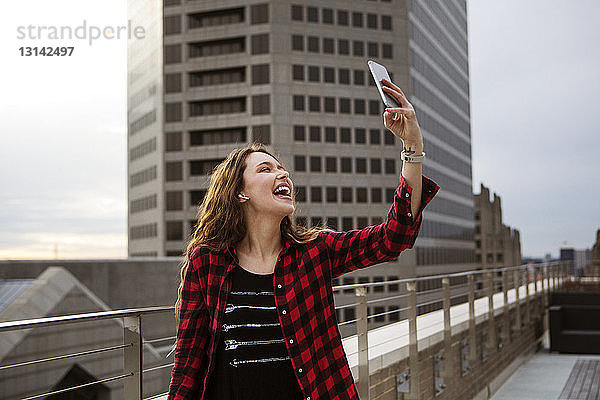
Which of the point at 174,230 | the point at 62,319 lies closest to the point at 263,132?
the point at 174,230

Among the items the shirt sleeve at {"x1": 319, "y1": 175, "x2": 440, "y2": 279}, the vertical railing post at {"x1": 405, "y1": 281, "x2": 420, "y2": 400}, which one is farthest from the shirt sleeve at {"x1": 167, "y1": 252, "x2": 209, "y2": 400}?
the vertical railing post at {"x1": 405, "y1": 281, "x2": 420, "y2": 400}

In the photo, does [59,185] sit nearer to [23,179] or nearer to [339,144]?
[23,179]

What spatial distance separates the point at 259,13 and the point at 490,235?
223ft

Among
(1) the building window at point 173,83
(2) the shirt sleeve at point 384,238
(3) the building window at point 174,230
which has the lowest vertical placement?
(2) the shirt sleeve at point 384,238

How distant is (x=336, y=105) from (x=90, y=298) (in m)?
41.6

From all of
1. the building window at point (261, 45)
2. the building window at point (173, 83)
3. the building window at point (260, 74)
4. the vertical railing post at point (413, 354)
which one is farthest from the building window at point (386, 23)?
the vertical railing post at point (413, 354)

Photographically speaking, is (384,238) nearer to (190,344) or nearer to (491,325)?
(190,344)

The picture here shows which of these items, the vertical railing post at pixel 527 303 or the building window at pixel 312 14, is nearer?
the vertical railing post at pixel 527 303

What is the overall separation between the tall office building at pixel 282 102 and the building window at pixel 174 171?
84 mm

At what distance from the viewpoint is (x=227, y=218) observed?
2.24 m

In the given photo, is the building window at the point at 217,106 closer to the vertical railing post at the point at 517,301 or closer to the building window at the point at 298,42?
the building window at the point at 298,42

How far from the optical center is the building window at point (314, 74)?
5584 cm

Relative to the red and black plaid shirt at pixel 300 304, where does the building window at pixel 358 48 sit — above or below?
above

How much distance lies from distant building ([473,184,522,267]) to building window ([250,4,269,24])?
63.9 meters
